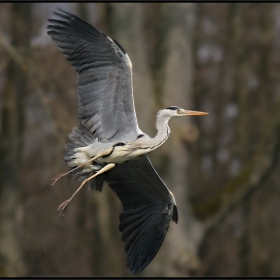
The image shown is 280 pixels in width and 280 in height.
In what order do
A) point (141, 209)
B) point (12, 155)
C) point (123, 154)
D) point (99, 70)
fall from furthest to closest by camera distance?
1. point (12, 155)
2. point (141, 209)
3. point (123, 154)
4. point (99, 70)

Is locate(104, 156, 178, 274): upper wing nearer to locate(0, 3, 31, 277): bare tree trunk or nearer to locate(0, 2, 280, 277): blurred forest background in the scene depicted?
locate(0, 2, 280, 277): blurred forest background

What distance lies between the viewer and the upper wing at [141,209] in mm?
8750

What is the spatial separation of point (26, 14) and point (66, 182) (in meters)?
3.60

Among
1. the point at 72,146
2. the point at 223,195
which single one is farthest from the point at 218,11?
the point at 72,146

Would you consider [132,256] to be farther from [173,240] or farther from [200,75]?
[200,75]

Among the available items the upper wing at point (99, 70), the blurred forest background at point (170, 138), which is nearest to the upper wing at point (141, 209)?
the upper wing at point (99, 70)

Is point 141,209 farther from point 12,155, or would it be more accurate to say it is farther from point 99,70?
point 12,155

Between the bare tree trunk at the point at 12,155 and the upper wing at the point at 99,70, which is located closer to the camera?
the upper wing at the point at 99,70

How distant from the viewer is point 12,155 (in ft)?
52.7

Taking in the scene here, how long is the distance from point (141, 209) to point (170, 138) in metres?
5.37

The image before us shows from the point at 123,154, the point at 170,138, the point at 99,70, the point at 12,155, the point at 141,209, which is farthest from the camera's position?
the point at 12,155

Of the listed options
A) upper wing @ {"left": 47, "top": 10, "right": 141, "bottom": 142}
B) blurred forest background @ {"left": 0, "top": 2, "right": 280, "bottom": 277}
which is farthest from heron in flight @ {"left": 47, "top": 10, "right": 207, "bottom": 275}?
blurred forest background @ {"left": 0, "top": 2, "right": 280, "bottom": 277}

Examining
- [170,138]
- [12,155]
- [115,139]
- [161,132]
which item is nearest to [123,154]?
[115,139]

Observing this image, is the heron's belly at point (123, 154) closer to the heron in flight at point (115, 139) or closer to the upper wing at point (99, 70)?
the heron in flight at point (115, 139)
